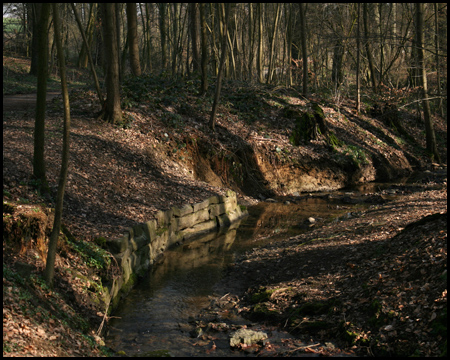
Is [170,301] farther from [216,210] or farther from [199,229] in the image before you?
[216,210]

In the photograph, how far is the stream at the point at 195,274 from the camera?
6.07 metres

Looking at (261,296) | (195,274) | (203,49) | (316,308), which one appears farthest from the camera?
(203,49)

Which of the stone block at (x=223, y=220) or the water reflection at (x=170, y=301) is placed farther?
the stone block at (x=223, y=220)

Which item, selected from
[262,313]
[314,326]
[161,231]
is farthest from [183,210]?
[314,326]

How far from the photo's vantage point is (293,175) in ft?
54.9

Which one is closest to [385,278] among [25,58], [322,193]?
[322,193]

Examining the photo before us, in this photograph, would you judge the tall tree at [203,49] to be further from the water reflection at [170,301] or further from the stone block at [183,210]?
the water reflection at [170,301]

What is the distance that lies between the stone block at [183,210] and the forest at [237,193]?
1.04 feet

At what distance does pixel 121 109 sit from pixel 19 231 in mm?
8964

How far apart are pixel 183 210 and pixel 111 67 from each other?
17.5 ft

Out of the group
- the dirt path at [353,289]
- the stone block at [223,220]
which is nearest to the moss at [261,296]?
the dirt path at [353,289]

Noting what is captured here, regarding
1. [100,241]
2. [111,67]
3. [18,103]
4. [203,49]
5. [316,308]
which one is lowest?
[316,308]

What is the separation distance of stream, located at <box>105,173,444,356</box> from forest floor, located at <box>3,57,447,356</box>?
496 mm

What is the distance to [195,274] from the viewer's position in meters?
8.94
